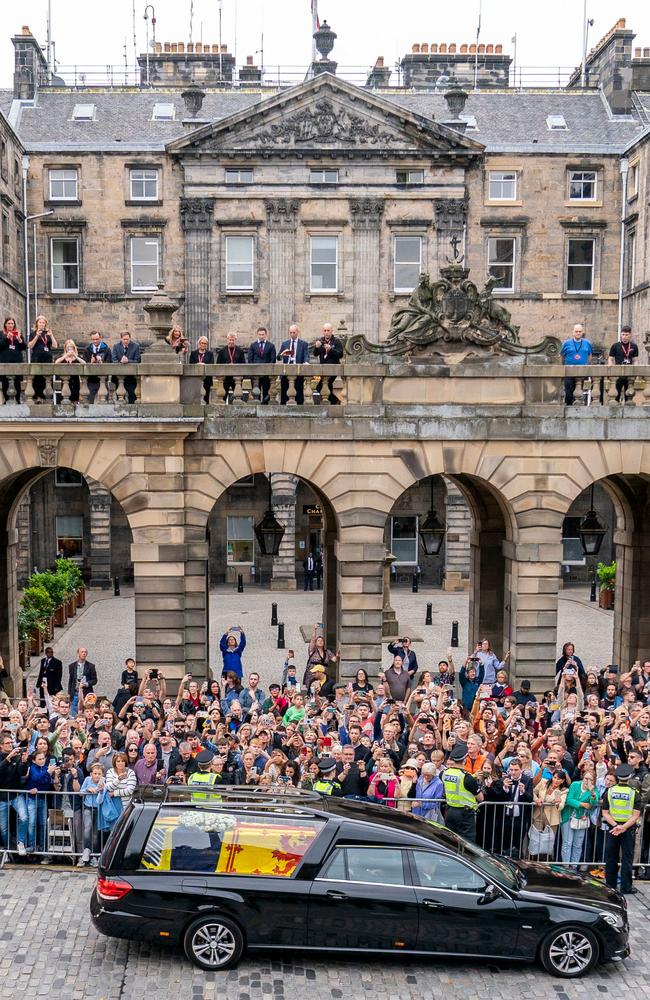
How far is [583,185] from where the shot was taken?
137 ft

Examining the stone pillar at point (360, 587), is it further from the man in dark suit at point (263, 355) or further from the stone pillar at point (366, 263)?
the stone pillar at point (366, 263)

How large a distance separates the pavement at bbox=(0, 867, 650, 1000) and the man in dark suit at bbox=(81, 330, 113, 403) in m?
9.73

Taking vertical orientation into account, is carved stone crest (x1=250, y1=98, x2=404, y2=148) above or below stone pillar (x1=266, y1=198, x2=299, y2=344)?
above

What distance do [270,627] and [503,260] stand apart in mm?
18292

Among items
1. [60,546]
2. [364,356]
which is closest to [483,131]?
[60,546]

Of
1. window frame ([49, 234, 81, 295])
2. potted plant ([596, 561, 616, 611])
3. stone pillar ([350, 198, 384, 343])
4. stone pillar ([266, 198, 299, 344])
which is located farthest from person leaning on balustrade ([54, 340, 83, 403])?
potted plant ([596, 561, 616, 611])

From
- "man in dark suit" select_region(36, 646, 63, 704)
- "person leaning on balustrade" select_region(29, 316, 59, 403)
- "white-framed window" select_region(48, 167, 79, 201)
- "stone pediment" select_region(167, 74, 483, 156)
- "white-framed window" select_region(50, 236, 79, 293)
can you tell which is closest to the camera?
"person leaning on balustrade" select_region(29, 316, 59, 403)

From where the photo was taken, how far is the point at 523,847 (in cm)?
1284

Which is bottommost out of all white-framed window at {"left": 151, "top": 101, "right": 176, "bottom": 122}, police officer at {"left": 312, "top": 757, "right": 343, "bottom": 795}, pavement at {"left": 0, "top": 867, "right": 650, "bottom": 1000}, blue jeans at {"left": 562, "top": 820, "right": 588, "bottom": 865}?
pavement at {"left": 0, "top": 867, "right": 650, "bottom": 1000}

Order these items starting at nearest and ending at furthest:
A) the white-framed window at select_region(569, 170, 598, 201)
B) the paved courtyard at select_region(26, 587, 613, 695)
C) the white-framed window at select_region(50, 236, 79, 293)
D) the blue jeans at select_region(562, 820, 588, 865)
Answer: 1. the blue jeans at select_region(562, 820, 588, 865)
2. the paved courtyard at select_region(26, 587, 613, 695)
3. the white-framed window at select_region(50, 236, 79, 293)
4. the white-framed window at select_region(569, 170, 598, 201)

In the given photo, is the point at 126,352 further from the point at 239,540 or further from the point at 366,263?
the point at 239,540

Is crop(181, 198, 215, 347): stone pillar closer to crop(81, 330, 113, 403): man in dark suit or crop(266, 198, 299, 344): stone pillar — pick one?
crop(266, 198, 299, 344): stone pillar

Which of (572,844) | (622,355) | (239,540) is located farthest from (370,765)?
(239,540)

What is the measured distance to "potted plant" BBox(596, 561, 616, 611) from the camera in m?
37.7
